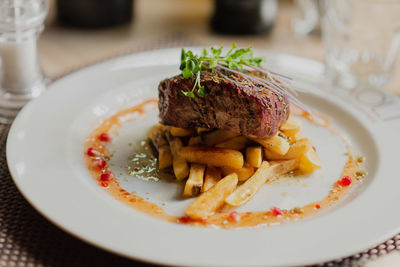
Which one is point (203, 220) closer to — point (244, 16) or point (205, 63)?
point (205, 63)

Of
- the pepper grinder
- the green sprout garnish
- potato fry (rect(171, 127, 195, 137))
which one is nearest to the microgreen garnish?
the green sprout garnish

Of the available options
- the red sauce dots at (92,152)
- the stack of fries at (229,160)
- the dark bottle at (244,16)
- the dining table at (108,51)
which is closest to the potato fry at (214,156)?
the stack of fries at (229,160)

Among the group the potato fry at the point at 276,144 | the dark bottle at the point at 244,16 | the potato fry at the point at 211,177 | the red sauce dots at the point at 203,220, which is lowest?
the red sauce dots at the point at 203,220

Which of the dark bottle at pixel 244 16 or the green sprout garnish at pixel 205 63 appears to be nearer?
the green sprout garnish at pixel 205 63

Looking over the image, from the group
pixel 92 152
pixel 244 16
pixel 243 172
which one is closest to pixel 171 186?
pixel 243 172

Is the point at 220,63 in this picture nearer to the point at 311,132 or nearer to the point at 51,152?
the point at 311,132

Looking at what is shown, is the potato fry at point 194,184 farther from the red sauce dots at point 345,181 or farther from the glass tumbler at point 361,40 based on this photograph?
the glass tumbler at point 361,40
